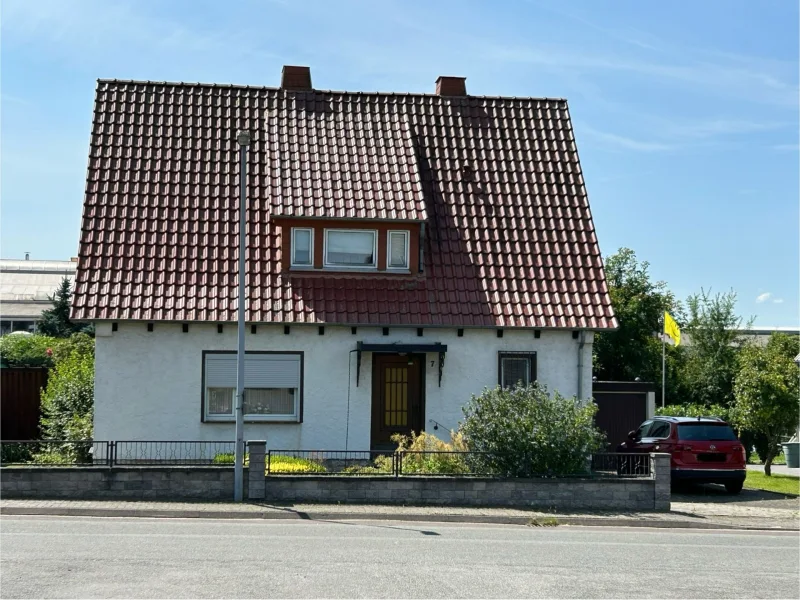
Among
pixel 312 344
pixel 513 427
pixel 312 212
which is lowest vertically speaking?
pixel 513 427

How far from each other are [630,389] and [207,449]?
1136 cm

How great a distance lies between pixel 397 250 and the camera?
22797 millimetres

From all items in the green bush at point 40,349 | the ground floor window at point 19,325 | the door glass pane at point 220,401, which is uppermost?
the ground floor window at point 19,325

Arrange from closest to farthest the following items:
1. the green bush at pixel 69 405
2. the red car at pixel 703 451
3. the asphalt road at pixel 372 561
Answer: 1. the asphalt road at pixel 372 561
2. the red car at pixel 703 451
3. the green bush at pixel 69 405

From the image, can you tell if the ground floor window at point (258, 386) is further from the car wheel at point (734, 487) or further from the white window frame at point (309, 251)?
the car wheel at point (734, 487)

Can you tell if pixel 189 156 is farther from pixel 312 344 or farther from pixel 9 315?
pixel 9 315

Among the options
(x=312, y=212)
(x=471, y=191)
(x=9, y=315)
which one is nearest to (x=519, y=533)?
(x=312, y=212)

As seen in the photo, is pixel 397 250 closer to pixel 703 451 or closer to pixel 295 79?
pixel 295 79

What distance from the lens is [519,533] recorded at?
15508mm

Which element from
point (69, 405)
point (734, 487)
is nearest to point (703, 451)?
point (734, 487)

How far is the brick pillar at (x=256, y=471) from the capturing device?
57.2 ft

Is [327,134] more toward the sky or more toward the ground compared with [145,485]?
more toward the sky

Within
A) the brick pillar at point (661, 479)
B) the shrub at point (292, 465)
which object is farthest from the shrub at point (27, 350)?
the brick pillar at point (661, 479)

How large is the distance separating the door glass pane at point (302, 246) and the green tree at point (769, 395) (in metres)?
12.7
